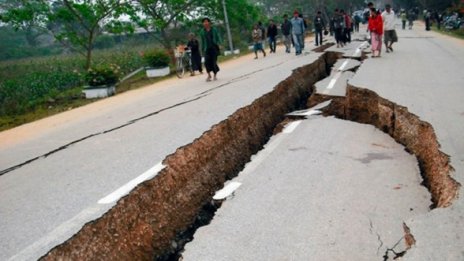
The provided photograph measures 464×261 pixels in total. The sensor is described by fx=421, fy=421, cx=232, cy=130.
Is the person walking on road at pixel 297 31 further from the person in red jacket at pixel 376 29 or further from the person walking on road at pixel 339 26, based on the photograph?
the person in red jacket at pixel 376 29

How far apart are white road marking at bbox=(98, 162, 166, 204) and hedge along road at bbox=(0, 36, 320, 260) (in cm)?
3

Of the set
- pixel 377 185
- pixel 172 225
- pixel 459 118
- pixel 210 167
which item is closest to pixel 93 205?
pixel 172 225

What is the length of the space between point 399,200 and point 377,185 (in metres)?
0.38

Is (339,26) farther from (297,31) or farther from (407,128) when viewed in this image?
(407,128)

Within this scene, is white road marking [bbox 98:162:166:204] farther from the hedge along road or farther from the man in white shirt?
the man in white shirt

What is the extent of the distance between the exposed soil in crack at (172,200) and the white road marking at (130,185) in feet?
0.23

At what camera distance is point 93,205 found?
372cm

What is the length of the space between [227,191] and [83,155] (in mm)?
2364

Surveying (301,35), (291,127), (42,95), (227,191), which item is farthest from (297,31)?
(227,191)

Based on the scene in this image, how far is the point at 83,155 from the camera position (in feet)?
18.3

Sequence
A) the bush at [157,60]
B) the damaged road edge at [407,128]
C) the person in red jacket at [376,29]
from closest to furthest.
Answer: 1. the damaged road edge at [407,128]
2. the person in red jacket at [376,29]
3. the bush at [157,60]

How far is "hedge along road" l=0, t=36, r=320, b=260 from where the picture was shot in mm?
3510

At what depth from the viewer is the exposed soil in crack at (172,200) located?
10.6 feet

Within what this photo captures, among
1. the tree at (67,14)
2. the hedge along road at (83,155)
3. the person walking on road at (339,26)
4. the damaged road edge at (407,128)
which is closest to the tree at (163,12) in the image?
the tree at (67,14)
